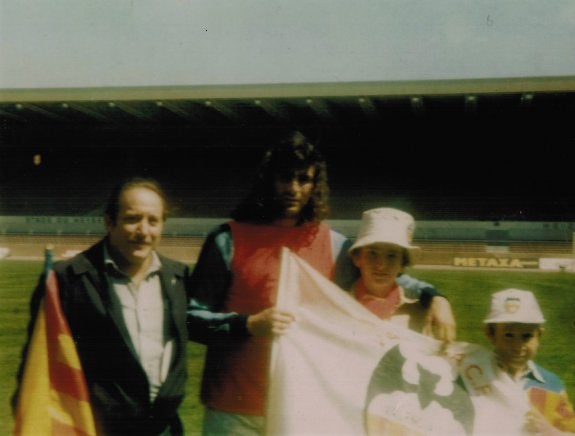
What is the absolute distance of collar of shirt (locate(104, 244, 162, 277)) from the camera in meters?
2.55

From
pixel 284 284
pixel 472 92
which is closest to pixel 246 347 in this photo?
pixel 284 284

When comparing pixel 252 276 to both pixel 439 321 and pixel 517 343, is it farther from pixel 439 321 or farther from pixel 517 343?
pixel 517 343

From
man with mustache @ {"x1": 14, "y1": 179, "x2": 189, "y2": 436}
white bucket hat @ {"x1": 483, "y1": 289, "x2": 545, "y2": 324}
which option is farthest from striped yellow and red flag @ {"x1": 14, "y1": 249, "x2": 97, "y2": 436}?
white bucket hat @ {"x1": 483, "y1": 289, "x2": 545, "y2": 324}

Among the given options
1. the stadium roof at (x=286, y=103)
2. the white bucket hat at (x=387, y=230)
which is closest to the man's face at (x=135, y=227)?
the white bucket hat at (x=387, y=230)

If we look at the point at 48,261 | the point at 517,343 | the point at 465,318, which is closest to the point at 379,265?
the point at 517,343

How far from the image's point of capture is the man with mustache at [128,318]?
250 centimetres

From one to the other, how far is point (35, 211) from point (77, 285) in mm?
27724

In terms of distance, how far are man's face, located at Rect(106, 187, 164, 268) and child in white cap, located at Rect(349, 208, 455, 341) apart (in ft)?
2.32

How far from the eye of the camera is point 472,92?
842 inches

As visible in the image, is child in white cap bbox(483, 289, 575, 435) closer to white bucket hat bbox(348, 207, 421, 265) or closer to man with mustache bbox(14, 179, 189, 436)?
white bucket hat bbox(348, 207, 421, 265)

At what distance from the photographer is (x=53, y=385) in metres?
2.57

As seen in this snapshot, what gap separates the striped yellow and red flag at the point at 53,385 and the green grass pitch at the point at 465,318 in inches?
71.9

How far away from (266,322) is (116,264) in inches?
21.3

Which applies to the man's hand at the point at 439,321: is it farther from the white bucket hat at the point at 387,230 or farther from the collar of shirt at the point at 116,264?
the collar of shirt at the point at 116,264
